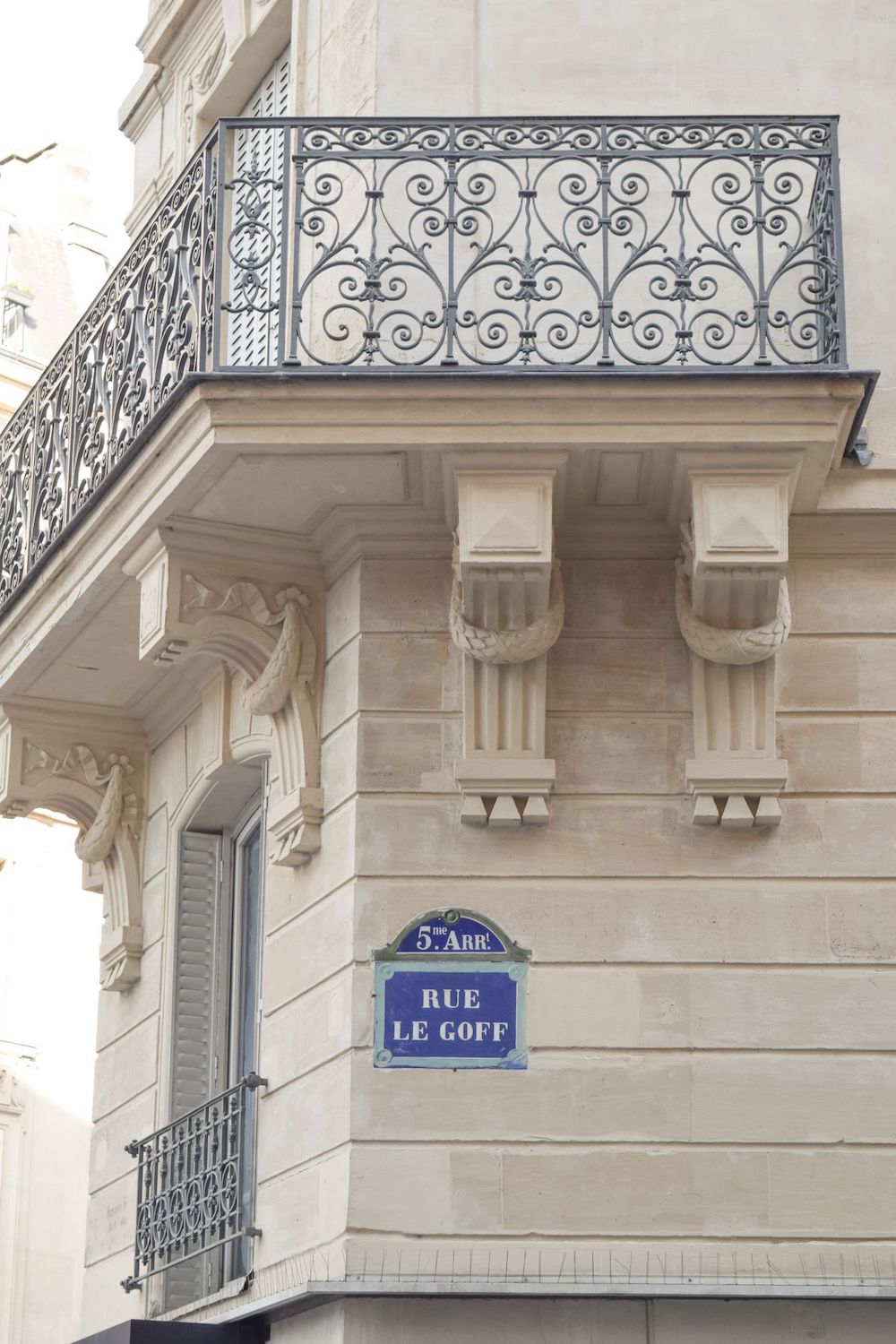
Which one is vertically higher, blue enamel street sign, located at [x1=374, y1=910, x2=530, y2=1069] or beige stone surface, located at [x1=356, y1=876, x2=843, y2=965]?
beige stone surface, located at [x1=356, y1=876, x2=843, y2=965]

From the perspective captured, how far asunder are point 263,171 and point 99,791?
303 centimetres

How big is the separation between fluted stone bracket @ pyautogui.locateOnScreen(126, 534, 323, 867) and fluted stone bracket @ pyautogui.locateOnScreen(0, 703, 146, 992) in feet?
5.90

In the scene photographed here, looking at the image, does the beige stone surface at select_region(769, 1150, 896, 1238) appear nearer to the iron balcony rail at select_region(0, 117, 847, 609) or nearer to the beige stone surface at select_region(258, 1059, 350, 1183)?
the beige stone surface at select_region(258, 1059, 350, 1183)

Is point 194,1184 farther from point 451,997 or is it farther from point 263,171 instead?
point 263,171

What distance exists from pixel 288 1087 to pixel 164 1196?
1.36m

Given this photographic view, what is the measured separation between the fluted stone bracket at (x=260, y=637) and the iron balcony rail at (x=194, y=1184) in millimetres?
1044

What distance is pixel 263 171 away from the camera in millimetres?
9586

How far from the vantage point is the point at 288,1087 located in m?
8.27

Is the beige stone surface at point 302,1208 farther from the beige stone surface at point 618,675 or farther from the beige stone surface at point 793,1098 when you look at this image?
the beige stone surface at point 618,675

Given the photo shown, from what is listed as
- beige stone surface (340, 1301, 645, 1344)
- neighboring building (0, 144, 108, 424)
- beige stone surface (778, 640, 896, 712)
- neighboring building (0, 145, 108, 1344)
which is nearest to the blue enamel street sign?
beige stone surface (340, 1301, 645, 1344)

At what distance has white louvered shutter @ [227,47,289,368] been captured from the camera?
9711 millimetres

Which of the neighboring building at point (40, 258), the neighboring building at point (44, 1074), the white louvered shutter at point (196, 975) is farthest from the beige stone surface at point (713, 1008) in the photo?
the neighboring building at point (40, 258)

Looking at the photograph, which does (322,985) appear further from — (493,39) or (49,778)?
(493,39)

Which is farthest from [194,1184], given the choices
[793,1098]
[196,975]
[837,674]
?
[837,674]
